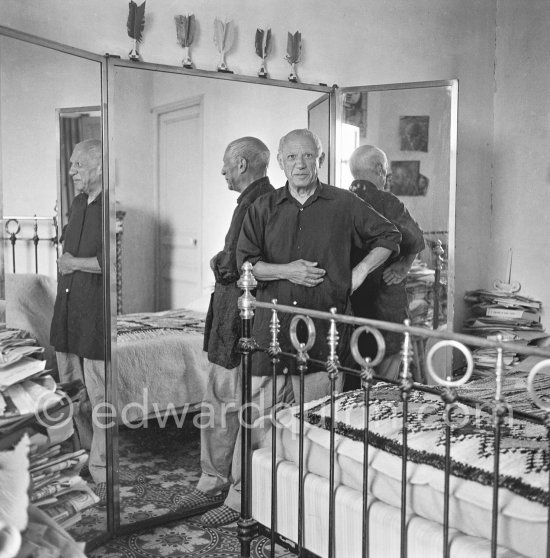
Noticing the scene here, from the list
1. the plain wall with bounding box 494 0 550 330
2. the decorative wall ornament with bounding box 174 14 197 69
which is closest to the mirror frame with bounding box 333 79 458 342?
the decorative wall ornament with bounding box 174 14 197 69

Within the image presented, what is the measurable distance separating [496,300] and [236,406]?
2.08 meters

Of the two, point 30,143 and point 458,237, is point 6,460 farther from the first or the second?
point 458,237

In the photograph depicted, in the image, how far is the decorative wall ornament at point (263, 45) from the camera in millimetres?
2848

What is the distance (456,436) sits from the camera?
71.0 inches

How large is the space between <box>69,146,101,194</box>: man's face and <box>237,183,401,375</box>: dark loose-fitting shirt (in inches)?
21.9

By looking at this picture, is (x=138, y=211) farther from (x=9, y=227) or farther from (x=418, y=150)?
(x=418, y=150)

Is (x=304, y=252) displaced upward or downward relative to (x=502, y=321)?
upward

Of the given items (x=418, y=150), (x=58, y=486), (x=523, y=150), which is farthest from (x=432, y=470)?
(x=523, y=150)

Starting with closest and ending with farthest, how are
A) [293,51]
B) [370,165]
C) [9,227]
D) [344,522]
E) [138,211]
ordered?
[344,522], [9,227], [138,211], [293,51], [370,165]

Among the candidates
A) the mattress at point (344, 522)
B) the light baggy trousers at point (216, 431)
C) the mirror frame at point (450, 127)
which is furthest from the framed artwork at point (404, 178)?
the mattress at point (344, 522)

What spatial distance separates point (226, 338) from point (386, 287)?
2.52ft

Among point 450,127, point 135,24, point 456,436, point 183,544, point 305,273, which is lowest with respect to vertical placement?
point 183,544

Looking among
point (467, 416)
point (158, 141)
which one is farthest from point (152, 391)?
point (467, 416)

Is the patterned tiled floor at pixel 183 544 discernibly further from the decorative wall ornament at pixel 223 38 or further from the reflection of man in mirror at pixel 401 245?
the decorative wall ornament at pixel 223 38
